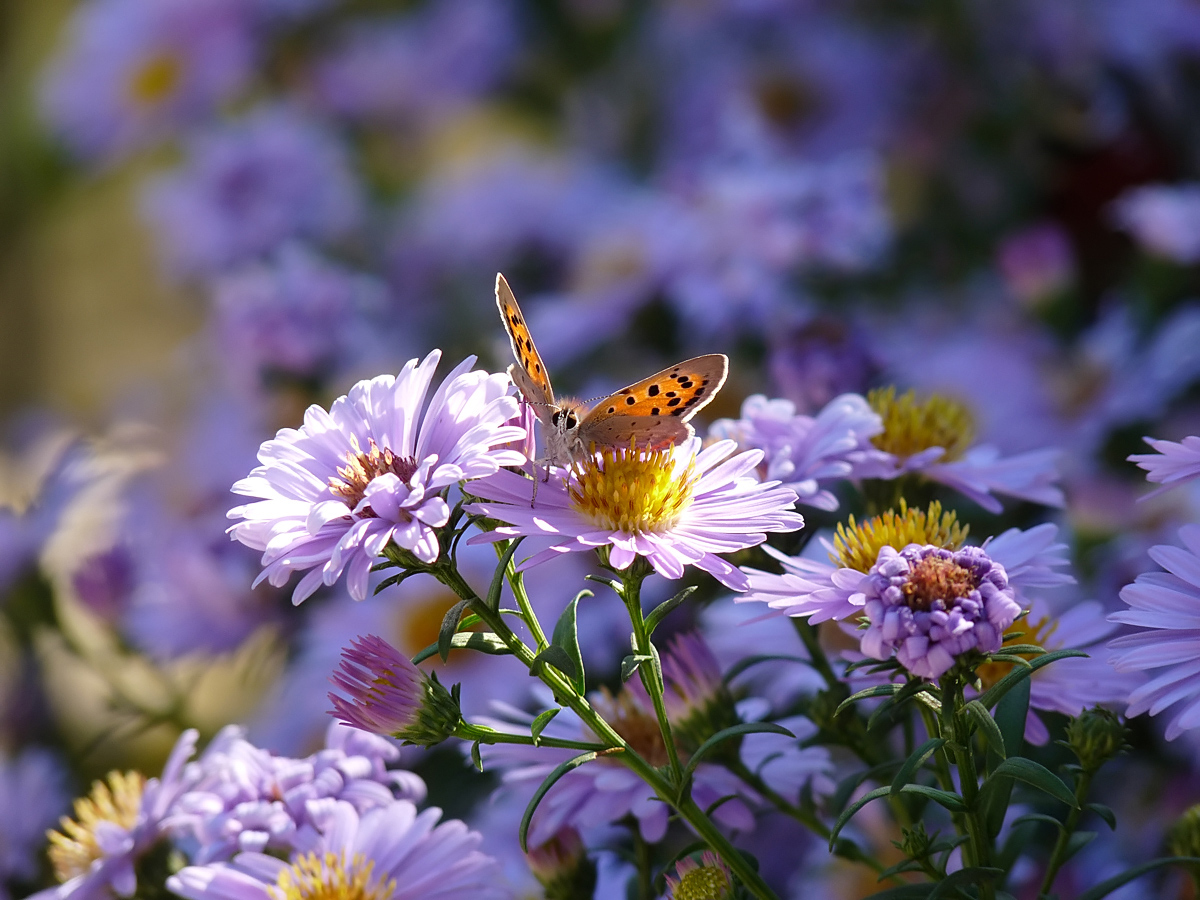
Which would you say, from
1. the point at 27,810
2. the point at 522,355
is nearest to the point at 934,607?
the point at 522,355

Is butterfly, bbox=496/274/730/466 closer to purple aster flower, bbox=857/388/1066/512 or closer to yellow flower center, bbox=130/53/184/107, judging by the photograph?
purple aster flower, bbox=857/388/1066/512

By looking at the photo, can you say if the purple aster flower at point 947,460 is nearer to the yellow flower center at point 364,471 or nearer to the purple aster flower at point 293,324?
the yellow flower center at point 364,471

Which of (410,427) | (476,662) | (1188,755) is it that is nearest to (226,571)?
(476,662)

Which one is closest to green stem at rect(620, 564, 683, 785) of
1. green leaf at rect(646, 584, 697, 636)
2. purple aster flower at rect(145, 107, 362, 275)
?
green leaf at rect(646, 584, 697, 636)

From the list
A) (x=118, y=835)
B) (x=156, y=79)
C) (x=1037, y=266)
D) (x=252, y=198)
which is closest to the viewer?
(x=118, y=835)

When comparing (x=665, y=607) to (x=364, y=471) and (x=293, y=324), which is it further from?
(x=293, y=324)

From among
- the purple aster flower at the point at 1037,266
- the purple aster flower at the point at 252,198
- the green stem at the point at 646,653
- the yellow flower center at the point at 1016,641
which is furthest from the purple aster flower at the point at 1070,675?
the purple aster flower at the point at 252,198

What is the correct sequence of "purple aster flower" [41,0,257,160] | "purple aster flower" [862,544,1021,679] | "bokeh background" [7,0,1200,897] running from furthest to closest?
1. "purple aster flower" [41,0,257,160]
2. "bokeh background" [7,0,1200,897]
3. "purple aster flower" [862,544,1021,679]
